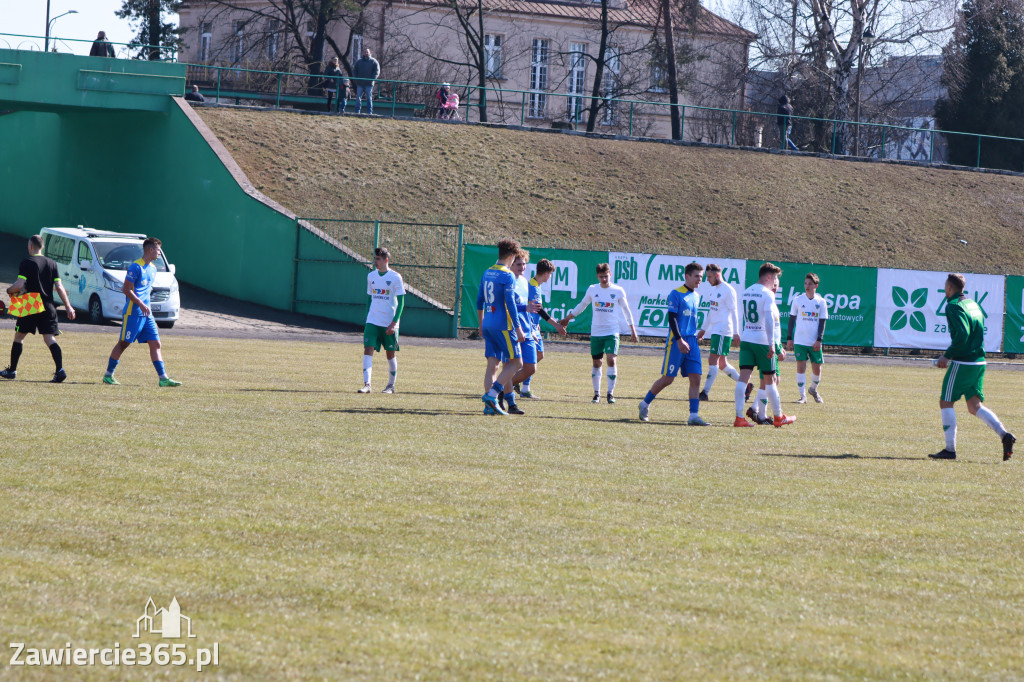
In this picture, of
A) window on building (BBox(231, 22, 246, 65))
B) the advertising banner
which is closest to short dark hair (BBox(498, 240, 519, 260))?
the advertising banner

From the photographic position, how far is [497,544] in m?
7.01

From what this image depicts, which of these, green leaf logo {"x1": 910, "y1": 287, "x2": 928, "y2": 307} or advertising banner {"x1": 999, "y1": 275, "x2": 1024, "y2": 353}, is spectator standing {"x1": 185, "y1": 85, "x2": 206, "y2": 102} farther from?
advertising banner {"x1": 999, "y1": 275, "x2": 1024, "y2": 353}

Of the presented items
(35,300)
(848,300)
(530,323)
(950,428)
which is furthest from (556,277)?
(950,428)

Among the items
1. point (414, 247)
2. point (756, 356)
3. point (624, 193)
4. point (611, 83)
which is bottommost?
point (756, 356)

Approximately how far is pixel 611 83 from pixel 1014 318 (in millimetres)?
32529

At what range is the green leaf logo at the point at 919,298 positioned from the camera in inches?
1296

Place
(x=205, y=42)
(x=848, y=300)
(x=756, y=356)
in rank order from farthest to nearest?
(x=205, y=42) < (x=848, y=300) < (x=756, y=356)

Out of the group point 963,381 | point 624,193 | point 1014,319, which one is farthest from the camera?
point 624,193

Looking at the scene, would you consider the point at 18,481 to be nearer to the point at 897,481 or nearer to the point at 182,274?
the point at 897,481

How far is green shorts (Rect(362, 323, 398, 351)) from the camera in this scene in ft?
52.8

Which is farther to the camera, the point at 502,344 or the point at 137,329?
the point at 137,329

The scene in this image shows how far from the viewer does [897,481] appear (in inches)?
407

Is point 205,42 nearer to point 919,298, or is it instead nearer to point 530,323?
point 919,298

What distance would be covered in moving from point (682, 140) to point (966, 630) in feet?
143
